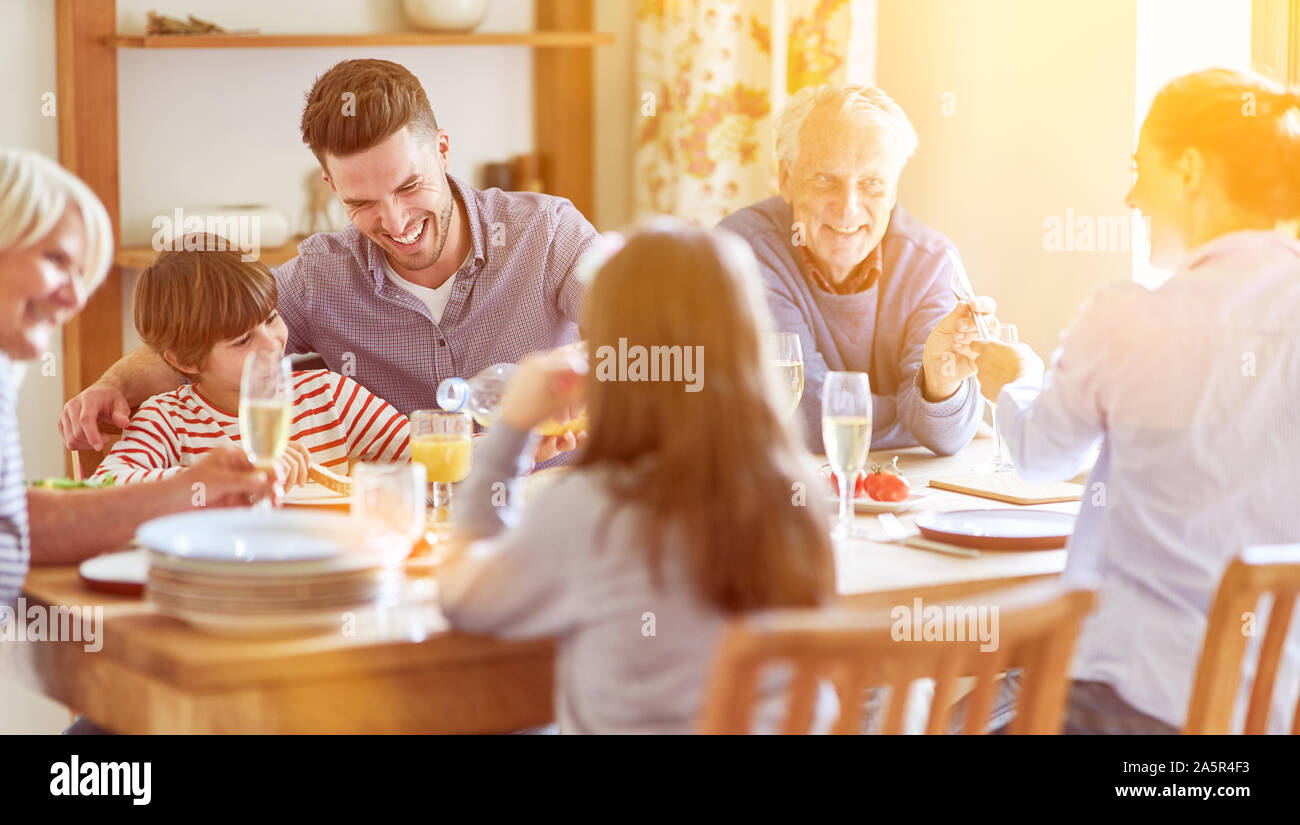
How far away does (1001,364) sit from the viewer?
190cm

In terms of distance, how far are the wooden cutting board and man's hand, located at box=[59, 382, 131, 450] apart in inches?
47.8

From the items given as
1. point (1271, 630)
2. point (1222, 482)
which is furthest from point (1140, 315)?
point (1271, 630)

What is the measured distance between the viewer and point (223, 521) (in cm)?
145

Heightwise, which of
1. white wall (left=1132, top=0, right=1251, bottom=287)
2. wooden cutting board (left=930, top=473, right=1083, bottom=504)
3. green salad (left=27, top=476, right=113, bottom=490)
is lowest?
wooden cutting board (left=930, top=473, right=1083, bottom=504)

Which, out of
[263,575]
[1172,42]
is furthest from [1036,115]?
[263,575]

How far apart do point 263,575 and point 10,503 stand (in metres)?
0.31

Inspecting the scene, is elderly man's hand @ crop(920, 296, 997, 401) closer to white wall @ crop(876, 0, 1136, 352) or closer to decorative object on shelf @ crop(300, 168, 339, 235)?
white wall @ crop(876, 0, 1136, 352)

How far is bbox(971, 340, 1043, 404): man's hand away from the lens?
1869 mm

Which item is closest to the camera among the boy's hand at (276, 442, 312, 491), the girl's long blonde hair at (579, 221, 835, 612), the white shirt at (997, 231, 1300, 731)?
the girl's long blonde hair at (579, 221, 835, 612)

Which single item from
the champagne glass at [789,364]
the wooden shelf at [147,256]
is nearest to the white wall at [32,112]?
the wooden shelf at [147,256]

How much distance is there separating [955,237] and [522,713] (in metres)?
2.48

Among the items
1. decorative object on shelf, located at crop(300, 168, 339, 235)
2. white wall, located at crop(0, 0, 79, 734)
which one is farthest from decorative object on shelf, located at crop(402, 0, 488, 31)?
white wall, located at crop(0, 0, 79, 734)

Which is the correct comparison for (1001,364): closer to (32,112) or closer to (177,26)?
(177,26)

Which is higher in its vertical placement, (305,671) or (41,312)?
(41,312)
